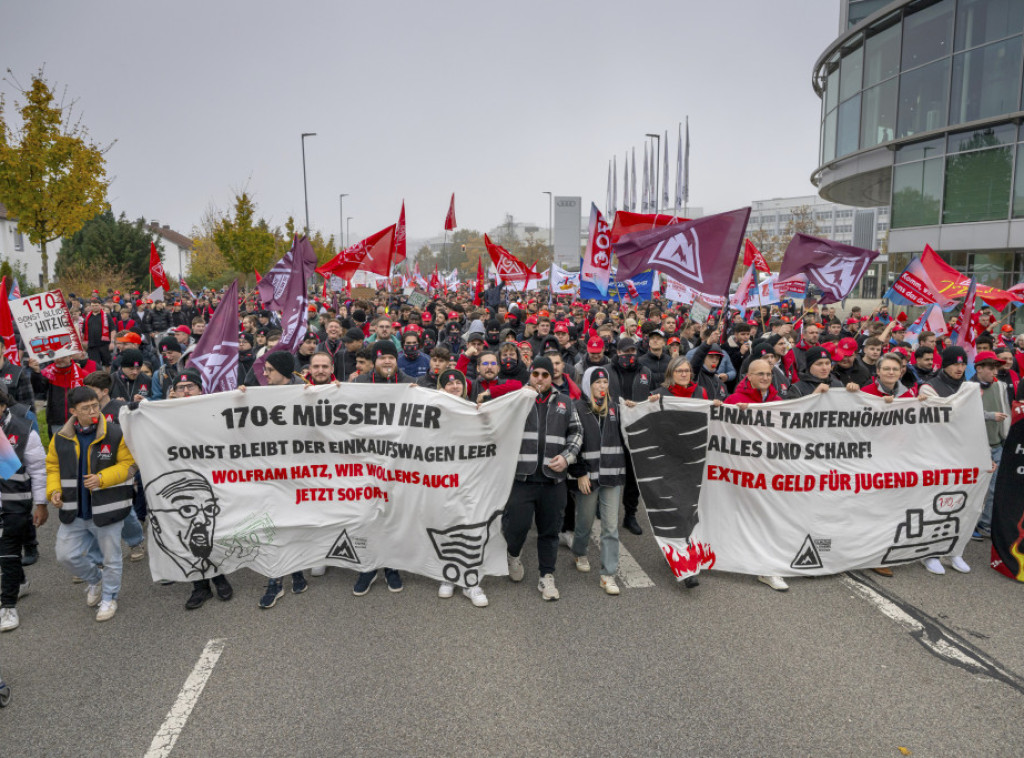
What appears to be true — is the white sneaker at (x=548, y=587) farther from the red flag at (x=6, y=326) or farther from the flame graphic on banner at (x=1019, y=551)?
the red flag at (x=6, y=326)

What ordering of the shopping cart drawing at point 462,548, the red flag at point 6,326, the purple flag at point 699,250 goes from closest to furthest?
the shopping cart drawing at point 462,548 < the purple flag at point 699,250 < the red flag at point 6,326

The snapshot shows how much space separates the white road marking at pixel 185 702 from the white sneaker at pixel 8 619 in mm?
1528

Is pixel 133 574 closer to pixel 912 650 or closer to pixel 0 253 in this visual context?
pixel 912 650

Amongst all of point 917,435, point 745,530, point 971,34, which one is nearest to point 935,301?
point 917,435

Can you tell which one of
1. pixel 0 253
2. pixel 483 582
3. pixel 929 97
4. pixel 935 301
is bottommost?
pixel 483 582

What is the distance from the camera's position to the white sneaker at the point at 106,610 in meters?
4.88

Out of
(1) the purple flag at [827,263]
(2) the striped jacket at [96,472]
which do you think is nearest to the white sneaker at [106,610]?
(2) the striped jacket at [96,472]

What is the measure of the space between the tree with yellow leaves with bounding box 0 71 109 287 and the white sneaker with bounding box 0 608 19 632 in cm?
1460

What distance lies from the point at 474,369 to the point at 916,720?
5.33 metres

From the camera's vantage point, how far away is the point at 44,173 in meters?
16.8

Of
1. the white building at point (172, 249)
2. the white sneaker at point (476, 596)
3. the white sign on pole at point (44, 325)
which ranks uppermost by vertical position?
the white building at point (172, 249)

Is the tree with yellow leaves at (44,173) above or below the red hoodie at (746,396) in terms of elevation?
above

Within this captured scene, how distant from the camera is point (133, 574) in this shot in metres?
5.73

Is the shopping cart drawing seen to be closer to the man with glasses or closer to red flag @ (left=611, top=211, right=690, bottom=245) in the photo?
the man with glasses
